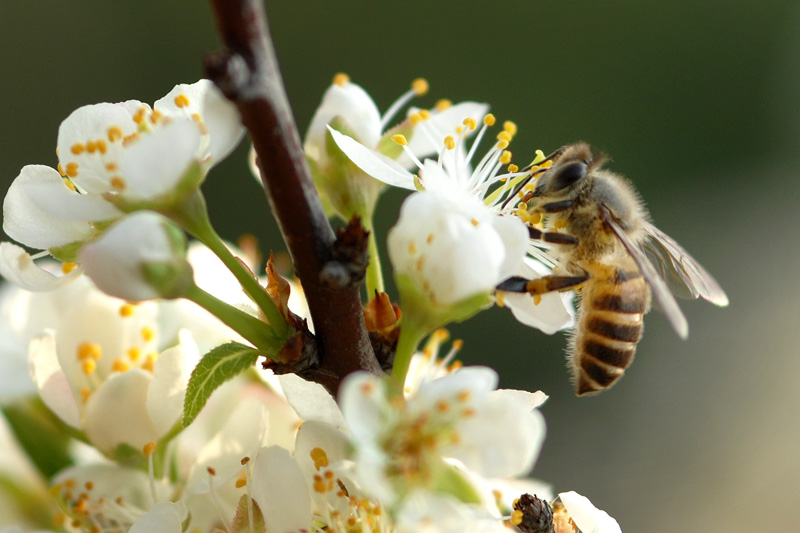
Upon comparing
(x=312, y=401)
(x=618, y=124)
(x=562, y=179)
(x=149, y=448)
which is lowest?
(x=618, y=124)

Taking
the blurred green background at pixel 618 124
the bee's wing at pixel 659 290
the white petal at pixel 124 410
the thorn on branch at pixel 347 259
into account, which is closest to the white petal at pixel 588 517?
the bee's wing at pixel 659 290

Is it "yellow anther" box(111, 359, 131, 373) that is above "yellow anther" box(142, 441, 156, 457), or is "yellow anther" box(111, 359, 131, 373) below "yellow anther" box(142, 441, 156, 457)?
above

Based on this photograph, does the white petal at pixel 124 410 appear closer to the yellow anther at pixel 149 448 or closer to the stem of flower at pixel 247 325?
the yellow anther at pixel 149 448

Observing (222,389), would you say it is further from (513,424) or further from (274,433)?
(513,424)

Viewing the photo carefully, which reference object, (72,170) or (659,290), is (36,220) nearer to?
(72,170)

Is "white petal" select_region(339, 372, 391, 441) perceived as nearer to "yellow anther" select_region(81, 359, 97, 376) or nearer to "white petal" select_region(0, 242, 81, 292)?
"white petal" select_region(0, 242, 81, 292)

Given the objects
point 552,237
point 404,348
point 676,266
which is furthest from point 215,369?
point 676,266

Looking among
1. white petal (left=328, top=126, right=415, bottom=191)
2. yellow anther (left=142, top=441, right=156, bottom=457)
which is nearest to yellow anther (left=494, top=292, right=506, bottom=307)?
white petal (left=328, top=126, right=415, bottom=191)
